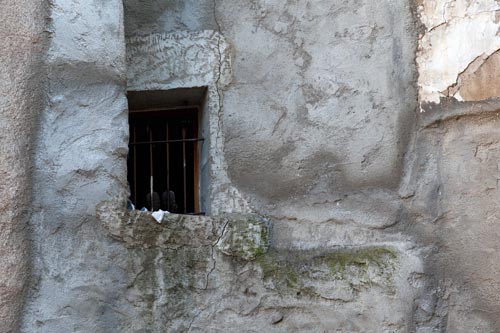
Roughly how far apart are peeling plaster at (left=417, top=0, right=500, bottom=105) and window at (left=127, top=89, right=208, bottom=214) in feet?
2.78

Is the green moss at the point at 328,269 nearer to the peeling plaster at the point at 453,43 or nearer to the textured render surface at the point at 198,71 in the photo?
the textured render surface at the point at 198,71

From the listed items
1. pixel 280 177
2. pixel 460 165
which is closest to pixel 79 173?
pixel 280 177

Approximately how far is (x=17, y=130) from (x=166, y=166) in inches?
29.1

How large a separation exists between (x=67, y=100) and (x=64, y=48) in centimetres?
16

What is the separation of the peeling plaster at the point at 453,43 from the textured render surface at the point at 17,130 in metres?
1.24

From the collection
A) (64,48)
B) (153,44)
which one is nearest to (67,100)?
(64,48)

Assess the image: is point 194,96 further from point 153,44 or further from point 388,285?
point 388,285

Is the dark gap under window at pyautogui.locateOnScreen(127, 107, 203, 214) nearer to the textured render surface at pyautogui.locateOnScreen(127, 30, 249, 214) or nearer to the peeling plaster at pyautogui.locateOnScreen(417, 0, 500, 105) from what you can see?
the textured render surface at pyautogui.locateOnScreen(127, 30, 249, 214)

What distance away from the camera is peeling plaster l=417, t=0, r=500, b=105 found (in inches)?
103

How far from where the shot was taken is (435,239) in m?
2.62

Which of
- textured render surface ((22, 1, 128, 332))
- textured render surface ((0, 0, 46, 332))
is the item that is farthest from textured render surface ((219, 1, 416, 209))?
textured render surface ((0, 0, 46, 332))

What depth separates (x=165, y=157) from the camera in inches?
119

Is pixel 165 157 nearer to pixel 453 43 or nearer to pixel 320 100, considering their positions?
pixel 320 100

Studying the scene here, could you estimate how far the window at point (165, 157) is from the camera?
3008 mm
